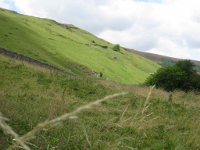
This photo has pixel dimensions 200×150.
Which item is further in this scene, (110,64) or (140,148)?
(110,64)

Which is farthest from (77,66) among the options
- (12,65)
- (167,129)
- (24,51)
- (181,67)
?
(167,129)

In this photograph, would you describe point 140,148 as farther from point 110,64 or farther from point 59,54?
point 110,64

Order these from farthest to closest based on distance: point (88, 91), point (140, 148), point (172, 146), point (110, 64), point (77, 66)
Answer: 1. point (110, 64)
2. point (77, 66)
3. point (88, 91)
4. point (172, 146)
5. point (140, 148)

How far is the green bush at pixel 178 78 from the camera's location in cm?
2887

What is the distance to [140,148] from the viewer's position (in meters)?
4.71

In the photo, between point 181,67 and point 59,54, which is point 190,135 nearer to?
point 181,67

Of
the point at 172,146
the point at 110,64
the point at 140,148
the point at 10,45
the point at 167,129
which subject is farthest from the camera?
the point at 110,64

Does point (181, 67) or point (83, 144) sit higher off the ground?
point (181, 67)

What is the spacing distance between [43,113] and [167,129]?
3.46 metres

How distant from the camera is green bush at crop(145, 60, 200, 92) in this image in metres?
28.9

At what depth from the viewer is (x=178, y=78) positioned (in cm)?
2884

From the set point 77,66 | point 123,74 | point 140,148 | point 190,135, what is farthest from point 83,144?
point 123,74

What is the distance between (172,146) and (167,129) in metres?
1.57

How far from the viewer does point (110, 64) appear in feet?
208
